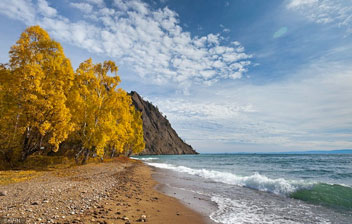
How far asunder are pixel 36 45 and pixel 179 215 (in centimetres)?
1806

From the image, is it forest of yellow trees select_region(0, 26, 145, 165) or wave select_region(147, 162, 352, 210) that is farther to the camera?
forest of yellow trees select_region(0, 26, 145, 165)

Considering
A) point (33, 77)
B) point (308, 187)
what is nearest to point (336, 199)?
point (308, 187)

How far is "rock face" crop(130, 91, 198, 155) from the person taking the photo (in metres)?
143

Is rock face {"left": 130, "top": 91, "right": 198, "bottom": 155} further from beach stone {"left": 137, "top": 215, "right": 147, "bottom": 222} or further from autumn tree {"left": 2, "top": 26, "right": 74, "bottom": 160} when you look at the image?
beach stone {"left": 137, "top": 215, "right": 147, "bottom": 222}

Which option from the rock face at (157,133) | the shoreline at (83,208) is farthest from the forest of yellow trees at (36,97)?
the rock face at (157,133)

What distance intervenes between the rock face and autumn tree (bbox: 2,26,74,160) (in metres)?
122

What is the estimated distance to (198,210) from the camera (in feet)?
27.8

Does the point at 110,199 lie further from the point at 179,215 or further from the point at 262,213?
the point at 262,213

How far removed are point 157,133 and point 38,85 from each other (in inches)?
5493

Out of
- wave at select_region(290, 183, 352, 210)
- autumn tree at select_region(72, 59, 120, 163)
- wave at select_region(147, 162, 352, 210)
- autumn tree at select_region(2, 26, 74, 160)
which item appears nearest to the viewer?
wave at select_region(290, 183, 352, 210)

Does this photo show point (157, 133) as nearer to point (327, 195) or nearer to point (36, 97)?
point (36, 97)

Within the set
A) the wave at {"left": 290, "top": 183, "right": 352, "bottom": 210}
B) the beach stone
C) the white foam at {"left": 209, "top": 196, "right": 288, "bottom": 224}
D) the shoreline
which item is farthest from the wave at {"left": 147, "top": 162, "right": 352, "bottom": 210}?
the beach stone

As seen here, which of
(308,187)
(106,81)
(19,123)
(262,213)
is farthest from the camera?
(106,81)

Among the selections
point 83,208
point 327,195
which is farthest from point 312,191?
point 83,208
